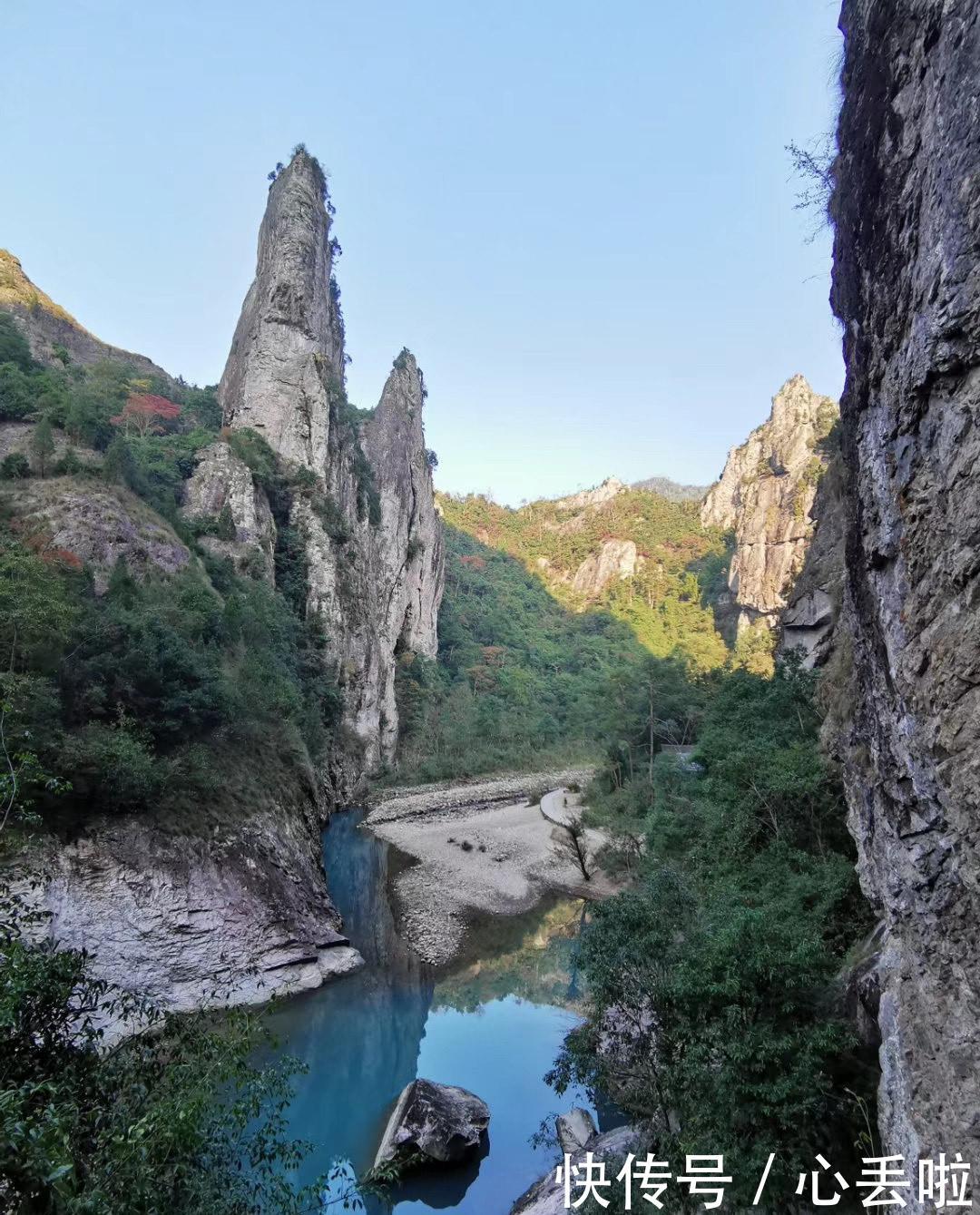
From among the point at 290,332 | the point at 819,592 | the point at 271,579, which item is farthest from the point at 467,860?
the point at 290,332

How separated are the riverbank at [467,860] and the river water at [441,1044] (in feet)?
3.23

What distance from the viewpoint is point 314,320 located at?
37.8 meters

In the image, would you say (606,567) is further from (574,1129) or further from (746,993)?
(746,993)

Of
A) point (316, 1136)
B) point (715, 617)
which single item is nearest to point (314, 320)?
point (316, 1136)

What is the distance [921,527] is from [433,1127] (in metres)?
9.94

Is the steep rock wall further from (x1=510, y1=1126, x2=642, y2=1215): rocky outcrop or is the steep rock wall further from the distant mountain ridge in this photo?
the distant mountain ridge

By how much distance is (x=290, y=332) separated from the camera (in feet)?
118

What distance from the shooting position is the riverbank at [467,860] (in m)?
18.2

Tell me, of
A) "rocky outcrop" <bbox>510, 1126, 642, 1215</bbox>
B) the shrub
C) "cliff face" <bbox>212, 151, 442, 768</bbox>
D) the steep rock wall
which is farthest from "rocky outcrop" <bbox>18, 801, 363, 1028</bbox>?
"cliff face" <bbox>212, 151, 442, 768</bbox>

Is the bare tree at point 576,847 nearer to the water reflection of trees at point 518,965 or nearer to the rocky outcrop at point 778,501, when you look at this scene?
the water reflection of trees at point 518,965

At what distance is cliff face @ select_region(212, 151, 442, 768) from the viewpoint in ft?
109

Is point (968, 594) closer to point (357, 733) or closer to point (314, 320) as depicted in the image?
point (357, 733)

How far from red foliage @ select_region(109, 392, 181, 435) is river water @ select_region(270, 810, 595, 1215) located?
24.9 metres

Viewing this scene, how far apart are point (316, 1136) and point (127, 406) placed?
Answer: 106 ft
